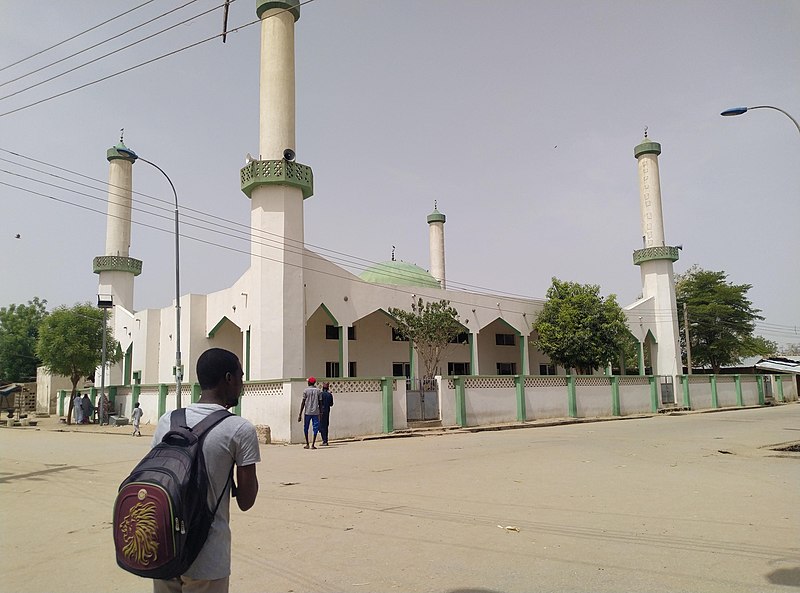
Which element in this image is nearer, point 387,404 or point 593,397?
point 387,404

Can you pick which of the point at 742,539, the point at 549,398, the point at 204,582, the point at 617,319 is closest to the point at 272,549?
the point at 204,582

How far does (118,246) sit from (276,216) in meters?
15.3

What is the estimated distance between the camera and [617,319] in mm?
29688

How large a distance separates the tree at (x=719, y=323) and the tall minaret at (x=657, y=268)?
1005cm

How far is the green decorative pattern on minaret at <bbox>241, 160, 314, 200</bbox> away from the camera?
831 inches

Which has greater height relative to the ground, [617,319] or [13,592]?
[617,319]

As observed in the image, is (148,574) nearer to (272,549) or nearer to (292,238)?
(272,549)

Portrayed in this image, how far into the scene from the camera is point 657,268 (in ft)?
116

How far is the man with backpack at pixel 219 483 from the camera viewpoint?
2520 mm

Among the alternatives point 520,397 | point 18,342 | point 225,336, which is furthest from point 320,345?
point 18,342

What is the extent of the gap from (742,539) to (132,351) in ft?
98.9

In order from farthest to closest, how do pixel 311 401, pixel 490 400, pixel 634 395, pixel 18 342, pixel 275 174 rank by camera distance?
pixel 18 342 < pixel 634 395 < pixel 275 174 < pixel 490 400 < pixel 311 401

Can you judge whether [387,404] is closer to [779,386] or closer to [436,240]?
[436,240]

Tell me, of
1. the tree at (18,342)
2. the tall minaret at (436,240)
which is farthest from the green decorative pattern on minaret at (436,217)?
the tree at (18,342)
